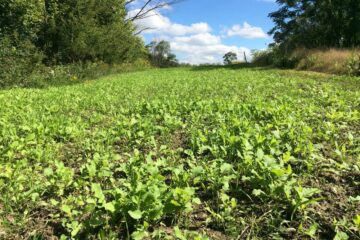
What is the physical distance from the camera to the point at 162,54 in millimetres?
48219

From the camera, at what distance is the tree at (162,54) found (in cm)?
4597

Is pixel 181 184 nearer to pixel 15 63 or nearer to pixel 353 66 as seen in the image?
pixel 353 66

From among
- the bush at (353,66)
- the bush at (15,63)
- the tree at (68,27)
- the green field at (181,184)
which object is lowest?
the green field at (181,184)

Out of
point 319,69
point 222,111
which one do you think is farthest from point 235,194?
point 319,69

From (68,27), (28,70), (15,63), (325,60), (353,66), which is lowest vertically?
(353,66)

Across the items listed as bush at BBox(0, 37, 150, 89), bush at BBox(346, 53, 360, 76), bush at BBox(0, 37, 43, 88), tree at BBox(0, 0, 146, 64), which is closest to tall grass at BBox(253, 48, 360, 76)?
bush at BBox(346, 53, 360, 76)

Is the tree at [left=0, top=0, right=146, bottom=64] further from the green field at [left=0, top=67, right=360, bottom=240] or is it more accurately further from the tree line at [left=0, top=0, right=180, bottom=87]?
the green field at [left=0, top=67, right=360, bottom=240]

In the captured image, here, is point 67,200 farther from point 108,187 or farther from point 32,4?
point 32,4

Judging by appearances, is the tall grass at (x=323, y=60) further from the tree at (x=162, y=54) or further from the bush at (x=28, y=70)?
the tree at (x=162, y=54)

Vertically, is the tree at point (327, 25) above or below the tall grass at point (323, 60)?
above

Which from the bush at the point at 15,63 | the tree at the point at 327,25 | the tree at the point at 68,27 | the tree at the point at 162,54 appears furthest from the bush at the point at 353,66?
the tree at the point at 162,54

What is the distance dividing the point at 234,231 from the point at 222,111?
12.5 feet

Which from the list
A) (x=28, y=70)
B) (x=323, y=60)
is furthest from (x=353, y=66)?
(x=28, y=70)

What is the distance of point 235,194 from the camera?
120 inches
